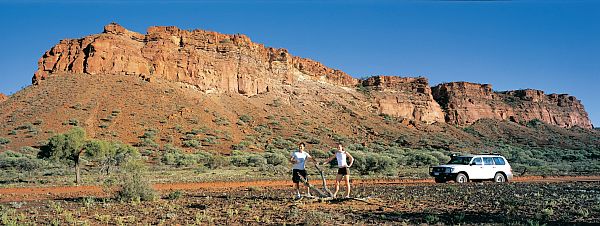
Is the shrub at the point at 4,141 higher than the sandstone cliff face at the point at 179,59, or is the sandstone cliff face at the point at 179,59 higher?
the sandstone cliff face at the point at 179,59

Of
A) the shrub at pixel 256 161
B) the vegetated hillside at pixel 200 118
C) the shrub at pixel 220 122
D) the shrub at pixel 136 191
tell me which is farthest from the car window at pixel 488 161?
the shrub at pixel 220 122

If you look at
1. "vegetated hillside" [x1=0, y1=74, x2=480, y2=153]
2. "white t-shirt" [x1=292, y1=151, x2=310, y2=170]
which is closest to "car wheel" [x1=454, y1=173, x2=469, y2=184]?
"white t-shirt" [x1=292, y1=151, x2=310, y2=170]

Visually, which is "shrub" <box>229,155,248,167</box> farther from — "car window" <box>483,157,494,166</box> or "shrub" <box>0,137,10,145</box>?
"car window" <box>483,157,494,166</box>

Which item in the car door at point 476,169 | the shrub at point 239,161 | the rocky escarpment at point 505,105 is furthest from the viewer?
the rocky escarpment at point 505,105

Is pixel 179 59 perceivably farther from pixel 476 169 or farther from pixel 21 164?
pixel 476 169

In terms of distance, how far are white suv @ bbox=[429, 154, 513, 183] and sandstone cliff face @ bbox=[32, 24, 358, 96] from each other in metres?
51.0

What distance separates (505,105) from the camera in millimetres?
118562

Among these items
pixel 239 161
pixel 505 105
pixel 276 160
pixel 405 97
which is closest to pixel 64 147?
pixel 239 161

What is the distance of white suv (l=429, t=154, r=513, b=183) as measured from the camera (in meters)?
22.0

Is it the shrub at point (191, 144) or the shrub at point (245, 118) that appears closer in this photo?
the shrub at point (191, 144)

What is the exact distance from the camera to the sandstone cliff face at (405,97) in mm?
99231

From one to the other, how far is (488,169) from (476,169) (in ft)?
2.38

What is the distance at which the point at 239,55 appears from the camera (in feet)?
267

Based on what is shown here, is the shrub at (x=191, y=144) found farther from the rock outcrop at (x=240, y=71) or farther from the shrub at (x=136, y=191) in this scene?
the shrub at (x=136, y=191)
